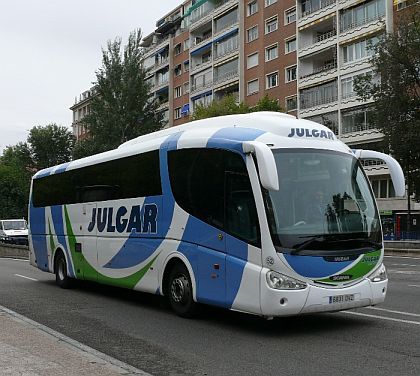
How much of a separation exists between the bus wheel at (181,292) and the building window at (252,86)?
5171 centimetres

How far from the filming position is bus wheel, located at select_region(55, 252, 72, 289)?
1475cm

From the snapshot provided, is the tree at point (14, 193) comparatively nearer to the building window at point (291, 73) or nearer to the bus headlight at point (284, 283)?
the building window at point (291, 73)

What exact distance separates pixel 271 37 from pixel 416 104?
2716cm

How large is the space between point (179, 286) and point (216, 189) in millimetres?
1822

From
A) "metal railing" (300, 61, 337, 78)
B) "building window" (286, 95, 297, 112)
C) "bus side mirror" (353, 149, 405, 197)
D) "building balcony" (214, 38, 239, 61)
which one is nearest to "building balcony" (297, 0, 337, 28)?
"metal railing" (300, 61, 337, 78)

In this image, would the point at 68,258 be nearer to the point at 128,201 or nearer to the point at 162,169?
the point at 128,201

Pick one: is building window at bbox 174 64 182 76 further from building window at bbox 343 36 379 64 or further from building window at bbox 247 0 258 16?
building window at bbox 343 36 379 64

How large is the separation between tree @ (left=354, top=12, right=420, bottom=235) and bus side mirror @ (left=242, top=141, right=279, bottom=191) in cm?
2748

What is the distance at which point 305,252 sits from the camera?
797cm

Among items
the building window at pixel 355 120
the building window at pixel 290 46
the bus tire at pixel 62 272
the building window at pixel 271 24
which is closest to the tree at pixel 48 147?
the building window at pixel 271 24

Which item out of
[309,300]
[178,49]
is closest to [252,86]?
[178,49]

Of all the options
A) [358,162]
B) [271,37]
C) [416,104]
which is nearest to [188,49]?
[271,37]

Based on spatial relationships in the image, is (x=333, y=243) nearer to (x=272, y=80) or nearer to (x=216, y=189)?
(x=216, y=189)

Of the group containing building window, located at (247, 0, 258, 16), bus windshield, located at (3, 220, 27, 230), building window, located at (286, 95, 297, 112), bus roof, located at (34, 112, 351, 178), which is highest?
building window, located at (247, 0, 258, 16)
